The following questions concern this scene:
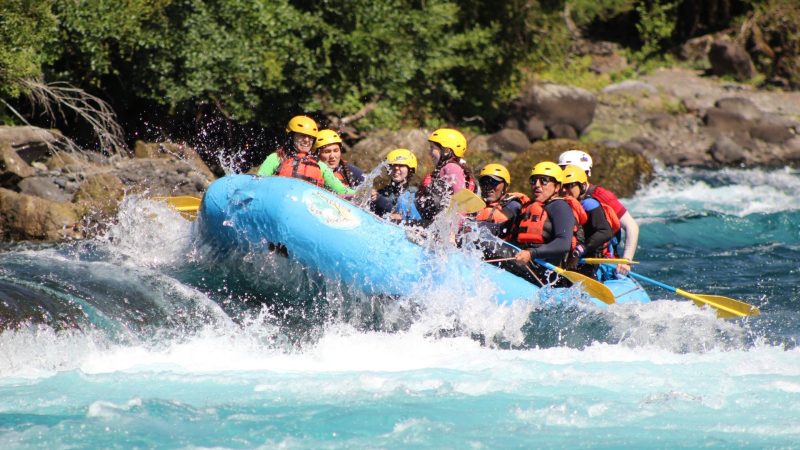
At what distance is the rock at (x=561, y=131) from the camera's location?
18.9m

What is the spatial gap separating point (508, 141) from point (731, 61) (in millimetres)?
7454

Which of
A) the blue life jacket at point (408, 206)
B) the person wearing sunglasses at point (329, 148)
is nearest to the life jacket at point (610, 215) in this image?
the blue life jacket at point (408, 206)

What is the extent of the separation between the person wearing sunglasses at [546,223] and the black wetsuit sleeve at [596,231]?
0.88ft

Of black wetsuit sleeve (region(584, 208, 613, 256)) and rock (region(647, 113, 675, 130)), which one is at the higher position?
rock (region(647, 113, 675, 130))

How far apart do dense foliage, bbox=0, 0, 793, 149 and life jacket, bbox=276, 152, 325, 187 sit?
4919 mm

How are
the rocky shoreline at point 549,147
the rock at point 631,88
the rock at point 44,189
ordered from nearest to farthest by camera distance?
the rocky shoreline at point 549,147, the rock at point 44,189, the rock at point 631,88

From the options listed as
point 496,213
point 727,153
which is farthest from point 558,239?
point 727,153

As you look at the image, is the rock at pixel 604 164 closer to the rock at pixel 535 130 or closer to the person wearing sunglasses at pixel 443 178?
the rock at pixel 535 130

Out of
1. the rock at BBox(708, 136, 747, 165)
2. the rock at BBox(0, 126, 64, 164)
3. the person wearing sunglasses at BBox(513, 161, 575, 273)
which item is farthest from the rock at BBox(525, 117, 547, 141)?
the person wearing sunglasses at BBox(513, 161, 575, 273)

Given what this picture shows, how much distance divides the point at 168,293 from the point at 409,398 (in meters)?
2.54

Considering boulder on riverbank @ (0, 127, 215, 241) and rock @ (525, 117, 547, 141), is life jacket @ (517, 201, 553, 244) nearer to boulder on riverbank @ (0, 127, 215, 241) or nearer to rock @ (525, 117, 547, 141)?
boulder on riverbank @ (0, 127, 215, 241)

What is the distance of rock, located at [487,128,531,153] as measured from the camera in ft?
58.7

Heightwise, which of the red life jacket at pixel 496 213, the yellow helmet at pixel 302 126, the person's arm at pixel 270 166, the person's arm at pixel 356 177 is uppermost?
the yellow helmet at pixel 302 126

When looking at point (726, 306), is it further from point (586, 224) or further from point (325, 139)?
point (325, 139)
